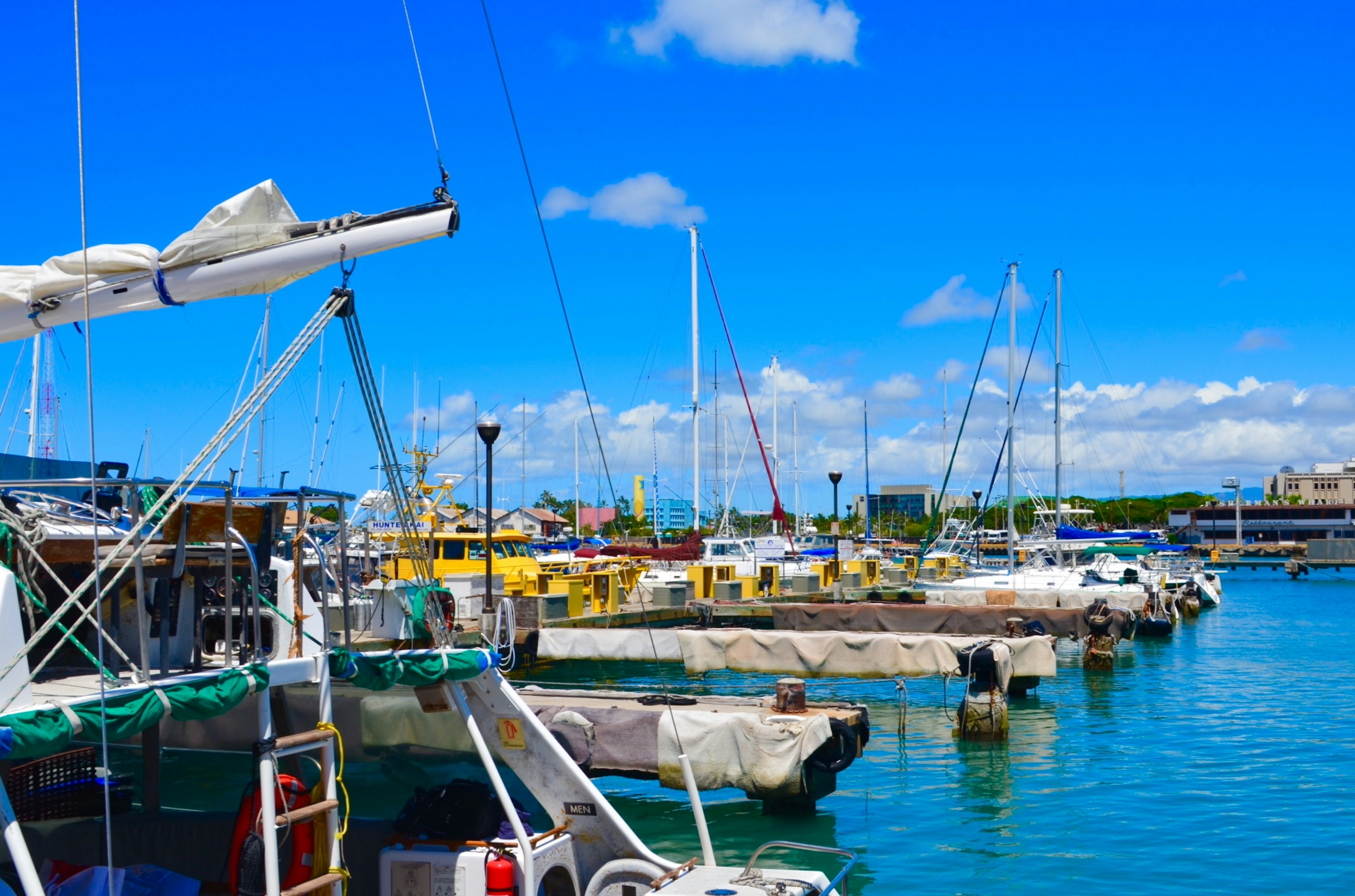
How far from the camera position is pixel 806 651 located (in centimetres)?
2383

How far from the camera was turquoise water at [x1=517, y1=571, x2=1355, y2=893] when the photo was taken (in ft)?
41.3

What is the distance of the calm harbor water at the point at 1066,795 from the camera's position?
12148mm

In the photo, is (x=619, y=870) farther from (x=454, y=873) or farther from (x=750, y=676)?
(x=750, y=676)

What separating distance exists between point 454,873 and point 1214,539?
12483 cm

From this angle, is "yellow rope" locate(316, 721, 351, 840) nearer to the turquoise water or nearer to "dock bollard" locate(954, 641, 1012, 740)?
the turquoise water

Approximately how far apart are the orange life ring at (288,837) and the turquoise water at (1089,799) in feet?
21.0

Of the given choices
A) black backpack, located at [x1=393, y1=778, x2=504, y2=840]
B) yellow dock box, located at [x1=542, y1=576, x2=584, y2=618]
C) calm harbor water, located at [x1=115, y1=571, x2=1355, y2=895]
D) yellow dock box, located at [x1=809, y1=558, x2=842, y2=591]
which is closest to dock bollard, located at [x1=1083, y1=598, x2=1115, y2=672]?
calm harbor water, located at [x1=115, y1=571, x2=1355, y2=895]

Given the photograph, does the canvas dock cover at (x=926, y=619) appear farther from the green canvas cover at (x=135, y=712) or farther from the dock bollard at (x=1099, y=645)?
the green canvas cover at (x=135, y=712)

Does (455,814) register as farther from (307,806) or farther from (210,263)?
(210,263)

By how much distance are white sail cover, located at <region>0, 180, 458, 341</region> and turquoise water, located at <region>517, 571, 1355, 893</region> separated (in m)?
8.20

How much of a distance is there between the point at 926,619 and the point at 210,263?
2523cm

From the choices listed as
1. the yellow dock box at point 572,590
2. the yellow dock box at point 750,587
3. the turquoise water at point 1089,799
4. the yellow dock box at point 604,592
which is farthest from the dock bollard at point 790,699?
the yellow dock box at point 750,587

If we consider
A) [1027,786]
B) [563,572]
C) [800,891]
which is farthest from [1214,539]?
[800,891]

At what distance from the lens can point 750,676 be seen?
2855 cm
